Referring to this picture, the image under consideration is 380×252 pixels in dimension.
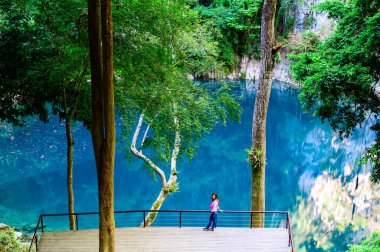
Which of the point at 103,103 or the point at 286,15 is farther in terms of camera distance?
the point at 286,15

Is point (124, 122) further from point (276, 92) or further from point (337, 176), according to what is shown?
point (276, 92)

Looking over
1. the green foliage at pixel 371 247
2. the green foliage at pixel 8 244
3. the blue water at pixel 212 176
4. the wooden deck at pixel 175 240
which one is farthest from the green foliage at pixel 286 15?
the green foliage at pixel 8 244

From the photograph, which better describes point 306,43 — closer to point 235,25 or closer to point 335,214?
point 335,214

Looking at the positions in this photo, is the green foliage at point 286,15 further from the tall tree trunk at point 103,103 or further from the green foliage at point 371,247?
the tall tree trunk at point 103,103

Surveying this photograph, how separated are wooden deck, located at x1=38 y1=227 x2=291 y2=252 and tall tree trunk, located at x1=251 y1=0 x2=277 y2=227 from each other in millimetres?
1339

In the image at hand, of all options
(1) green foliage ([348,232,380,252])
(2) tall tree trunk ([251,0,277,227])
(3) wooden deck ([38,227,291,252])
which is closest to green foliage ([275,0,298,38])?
(1) green foliage ([348,232,380,252])

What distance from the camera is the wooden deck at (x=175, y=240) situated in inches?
334

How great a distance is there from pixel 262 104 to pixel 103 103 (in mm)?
5208

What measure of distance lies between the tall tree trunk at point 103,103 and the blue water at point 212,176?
23.3 ft

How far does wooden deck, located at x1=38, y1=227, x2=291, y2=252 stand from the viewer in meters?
8.48

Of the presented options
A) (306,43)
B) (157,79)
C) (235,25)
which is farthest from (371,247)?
(235,25)

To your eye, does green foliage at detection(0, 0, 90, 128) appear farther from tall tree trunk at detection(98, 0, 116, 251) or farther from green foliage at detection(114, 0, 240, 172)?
tall tree trunk at detection(98, 0, 116, 251)

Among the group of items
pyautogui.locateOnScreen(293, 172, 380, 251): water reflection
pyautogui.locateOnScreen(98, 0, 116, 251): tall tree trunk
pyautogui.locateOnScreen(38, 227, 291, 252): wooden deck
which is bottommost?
pyautogui.locateOnScreen(293, 172, 380, 251): water reflection

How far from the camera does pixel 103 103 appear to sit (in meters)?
6.31
